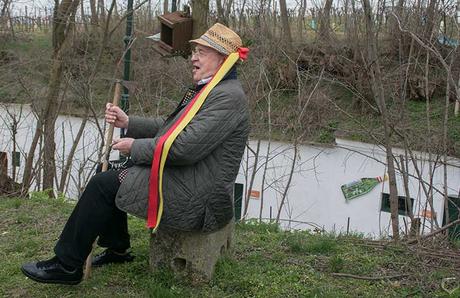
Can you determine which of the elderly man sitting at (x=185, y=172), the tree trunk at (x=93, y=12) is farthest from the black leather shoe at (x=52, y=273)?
the tree trunk at (x=93, y=12)

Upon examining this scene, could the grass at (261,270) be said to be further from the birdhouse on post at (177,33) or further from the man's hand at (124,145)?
the birdhouse on post at (177,33)

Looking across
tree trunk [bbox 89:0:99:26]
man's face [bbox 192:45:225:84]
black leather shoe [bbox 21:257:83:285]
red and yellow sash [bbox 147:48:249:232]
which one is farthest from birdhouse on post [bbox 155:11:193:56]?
tree trunk [bbox 89:0:99:26]

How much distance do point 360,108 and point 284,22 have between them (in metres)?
3.41

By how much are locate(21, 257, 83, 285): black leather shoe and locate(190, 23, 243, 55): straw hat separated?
1.52m

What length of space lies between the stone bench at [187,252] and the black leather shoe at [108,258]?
0.35 m

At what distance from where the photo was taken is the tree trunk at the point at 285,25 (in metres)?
15.4

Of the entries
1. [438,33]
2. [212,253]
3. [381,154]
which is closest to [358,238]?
[212,253]

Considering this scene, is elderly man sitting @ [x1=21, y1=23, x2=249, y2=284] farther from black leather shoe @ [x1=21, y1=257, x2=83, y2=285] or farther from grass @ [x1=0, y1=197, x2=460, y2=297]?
grass @ [x1=0, y1=197, x2=460, y2=297]

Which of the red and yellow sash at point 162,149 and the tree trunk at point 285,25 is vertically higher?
the tree trunk at point 285,25

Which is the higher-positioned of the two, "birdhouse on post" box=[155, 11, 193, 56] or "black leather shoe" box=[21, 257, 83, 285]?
"birdhouse on post" box=[155, 11, 193, 56]

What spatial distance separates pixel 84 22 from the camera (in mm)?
12344

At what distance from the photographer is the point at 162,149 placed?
10.3 ft

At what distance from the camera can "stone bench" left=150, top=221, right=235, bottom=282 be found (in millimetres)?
3506

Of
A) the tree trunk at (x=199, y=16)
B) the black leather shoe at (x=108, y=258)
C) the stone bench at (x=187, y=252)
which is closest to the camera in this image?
the stone bench at (x=187, y=252)
